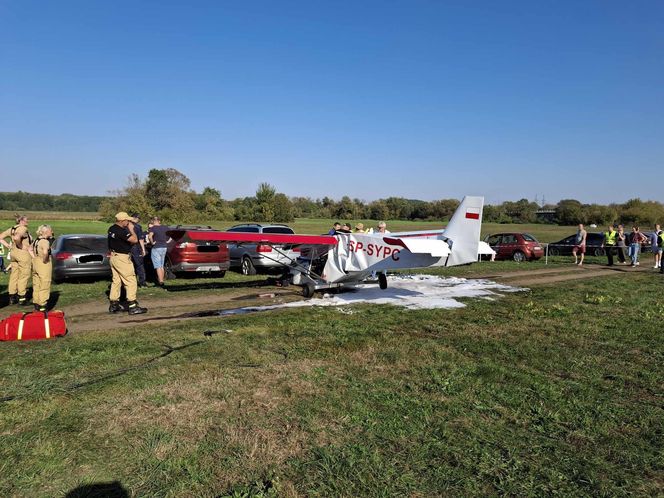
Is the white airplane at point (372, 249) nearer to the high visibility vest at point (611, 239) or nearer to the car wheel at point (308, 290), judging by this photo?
the car wheel at point (308, 290)

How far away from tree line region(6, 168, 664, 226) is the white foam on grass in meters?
53.5

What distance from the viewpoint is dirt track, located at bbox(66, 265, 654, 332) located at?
25.7 ft

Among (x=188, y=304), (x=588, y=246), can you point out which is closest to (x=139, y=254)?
(x=188, y=304)

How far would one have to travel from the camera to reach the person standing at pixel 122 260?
8.36 meters

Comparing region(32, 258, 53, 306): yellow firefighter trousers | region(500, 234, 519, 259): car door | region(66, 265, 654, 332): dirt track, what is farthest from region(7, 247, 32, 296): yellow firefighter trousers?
region(500, 234, 519, 259): car door

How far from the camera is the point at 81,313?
8617 mm

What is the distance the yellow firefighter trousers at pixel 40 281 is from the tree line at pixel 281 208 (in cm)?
5402

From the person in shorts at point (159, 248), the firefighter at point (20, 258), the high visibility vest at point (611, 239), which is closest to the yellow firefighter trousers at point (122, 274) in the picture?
the firefighter at point (20, 258)

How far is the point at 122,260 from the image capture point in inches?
331

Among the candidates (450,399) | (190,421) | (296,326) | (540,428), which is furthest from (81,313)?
(540,428)

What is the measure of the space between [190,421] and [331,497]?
64.4 inches

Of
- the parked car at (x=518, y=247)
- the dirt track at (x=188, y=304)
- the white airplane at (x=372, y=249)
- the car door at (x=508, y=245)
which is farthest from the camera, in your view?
the car door at (x=508, y=245)

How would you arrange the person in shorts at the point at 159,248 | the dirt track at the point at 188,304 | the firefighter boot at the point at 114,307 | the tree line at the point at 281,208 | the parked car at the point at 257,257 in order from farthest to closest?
the tree line at the point at 281,208
the parked car at the point at 257,257
the person in shorts at the point at 159,248
the firefighter boot at the point at 114,307
the dirt track at the point at 188,304

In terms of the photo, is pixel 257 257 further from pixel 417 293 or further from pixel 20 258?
pixel 20 258
